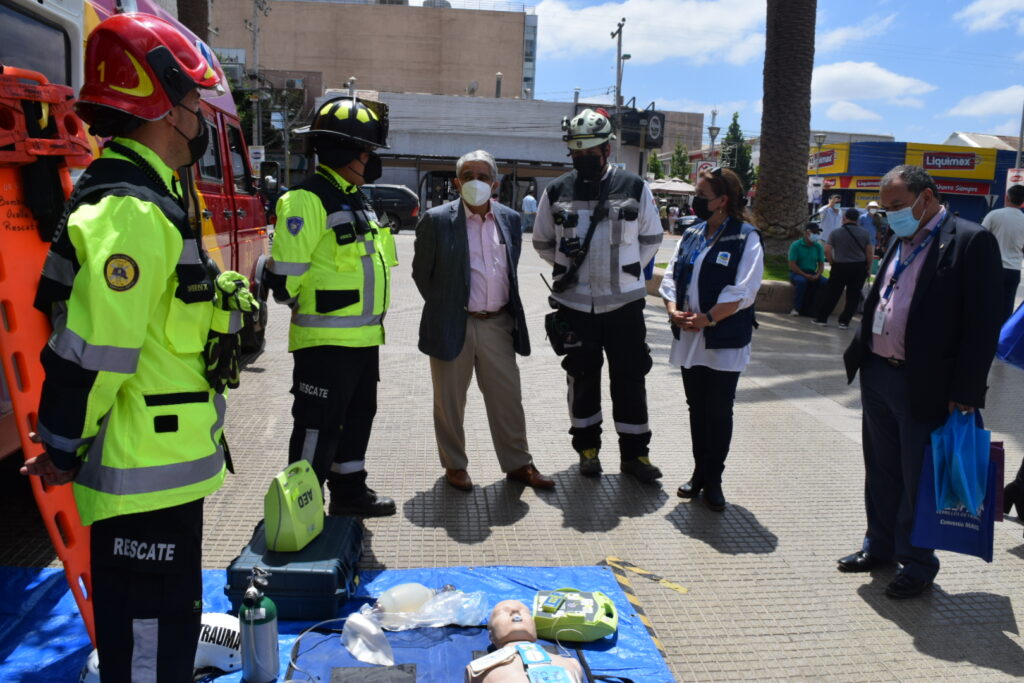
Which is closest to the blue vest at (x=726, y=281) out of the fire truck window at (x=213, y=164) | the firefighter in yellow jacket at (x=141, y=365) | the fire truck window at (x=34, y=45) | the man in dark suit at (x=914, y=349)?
the man in dark suit at (x=914, y=349)

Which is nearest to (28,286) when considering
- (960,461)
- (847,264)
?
(960,461)

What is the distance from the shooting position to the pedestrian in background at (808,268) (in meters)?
11.7

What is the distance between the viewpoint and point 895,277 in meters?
3.72

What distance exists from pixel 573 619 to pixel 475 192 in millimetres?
2440

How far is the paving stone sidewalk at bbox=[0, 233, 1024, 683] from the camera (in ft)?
10.7

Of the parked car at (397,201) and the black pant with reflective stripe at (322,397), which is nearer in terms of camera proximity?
the black pant with reflective stripe at (322,397)

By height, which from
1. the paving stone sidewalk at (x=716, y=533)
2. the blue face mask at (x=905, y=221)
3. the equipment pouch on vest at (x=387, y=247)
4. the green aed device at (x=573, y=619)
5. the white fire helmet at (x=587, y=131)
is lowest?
the paving stone sidewalk at (x=716, y=533)

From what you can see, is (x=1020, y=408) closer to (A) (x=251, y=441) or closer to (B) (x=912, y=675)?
(B) (x=912, y=675)

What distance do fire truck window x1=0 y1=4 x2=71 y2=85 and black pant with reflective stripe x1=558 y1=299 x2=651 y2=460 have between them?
10.7 ft

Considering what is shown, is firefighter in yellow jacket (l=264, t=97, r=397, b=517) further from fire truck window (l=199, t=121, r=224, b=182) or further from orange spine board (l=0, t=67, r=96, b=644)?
fire truck window (l=199, t=121, r=224, b=182)

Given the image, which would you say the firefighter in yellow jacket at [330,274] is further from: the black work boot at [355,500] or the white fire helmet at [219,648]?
the white fire helmet at [219,648]

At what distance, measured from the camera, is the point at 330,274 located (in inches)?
145

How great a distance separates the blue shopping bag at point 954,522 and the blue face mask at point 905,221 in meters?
1.02

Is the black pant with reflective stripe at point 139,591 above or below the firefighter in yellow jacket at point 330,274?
below
